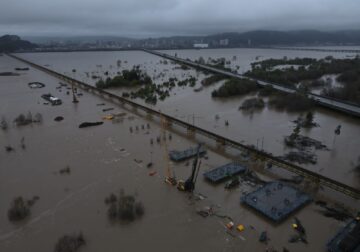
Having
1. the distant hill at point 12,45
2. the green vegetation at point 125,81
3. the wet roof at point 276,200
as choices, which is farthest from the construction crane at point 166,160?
the distant hill at point 12,45

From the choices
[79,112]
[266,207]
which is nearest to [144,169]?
[266,207]

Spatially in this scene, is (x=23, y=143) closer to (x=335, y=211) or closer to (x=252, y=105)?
(x=335, y=211)

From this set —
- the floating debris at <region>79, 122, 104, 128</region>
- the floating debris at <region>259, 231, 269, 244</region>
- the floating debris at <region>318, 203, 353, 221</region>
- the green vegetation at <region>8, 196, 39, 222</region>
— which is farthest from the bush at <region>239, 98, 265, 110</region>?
the green vegetation at <region>8, 196, 39, 222</region>

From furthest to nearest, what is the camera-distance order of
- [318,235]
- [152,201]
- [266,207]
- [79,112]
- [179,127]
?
[79,112] < [179,127] < [152,201] < [266,207] < [318,235]

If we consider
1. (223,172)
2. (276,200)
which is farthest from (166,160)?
(276,200)

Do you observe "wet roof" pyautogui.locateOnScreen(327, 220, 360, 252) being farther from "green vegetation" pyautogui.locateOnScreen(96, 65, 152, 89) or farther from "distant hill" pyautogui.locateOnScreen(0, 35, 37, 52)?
"distant hill" pyautogui.locateOnScreen(0, 35, 37, 52)

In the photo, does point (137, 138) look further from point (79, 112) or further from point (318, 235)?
point (318, 235)

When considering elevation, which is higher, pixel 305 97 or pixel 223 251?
pixel 305 97
